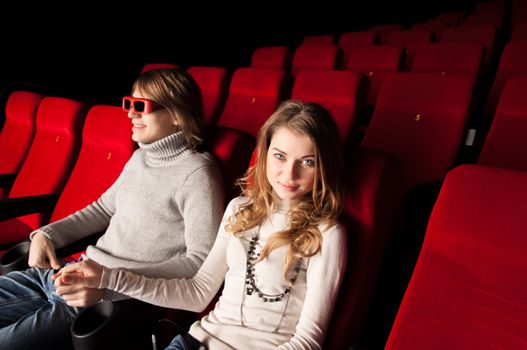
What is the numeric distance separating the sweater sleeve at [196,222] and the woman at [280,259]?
0.05 metres

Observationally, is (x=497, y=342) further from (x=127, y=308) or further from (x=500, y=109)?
(x=500, y=109)

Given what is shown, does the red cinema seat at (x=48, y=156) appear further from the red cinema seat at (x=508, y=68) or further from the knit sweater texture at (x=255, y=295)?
the red cinema seat at (x=508, y=68)

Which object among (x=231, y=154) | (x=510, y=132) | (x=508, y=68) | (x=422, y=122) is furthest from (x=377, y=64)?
(x=231, y=154)

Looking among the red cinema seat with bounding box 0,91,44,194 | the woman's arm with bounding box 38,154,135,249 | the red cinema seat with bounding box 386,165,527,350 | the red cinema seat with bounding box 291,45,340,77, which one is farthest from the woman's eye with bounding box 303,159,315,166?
the red cinema seat with bounding box 291,45,340,77

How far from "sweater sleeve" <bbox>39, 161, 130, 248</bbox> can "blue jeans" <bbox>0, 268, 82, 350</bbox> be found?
9cm

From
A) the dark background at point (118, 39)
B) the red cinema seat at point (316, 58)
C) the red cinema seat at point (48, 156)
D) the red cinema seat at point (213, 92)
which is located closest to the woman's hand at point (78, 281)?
the red cinema seat at point (48, 156)

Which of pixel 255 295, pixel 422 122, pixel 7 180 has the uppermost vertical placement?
pixel 422 122

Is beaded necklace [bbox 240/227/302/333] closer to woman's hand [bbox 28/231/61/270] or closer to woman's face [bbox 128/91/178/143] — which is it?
woman's face [bbox 128/91/178/143]

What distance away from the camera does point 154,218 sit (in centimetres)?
88

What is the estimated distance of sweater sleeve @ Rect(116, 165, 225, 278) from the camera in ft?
2.65

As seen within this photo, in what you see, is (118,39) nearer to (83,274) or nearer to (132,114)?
(132,114)

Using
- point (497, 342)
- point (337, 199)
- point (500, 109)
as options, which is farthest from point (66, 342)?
point (500, 109)

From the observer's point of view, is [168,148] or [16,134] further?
[16,134]

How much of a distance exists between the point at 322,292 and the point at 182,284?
291 millimetres
